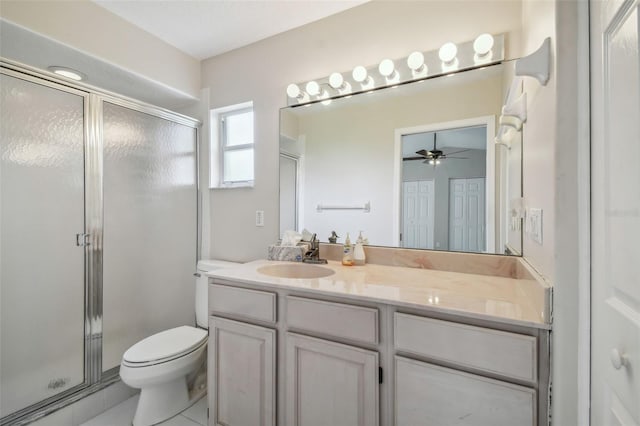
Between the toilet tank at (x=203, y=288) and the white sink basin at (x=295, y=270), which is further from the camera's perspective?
the toilet tank at (x=203, y=288)

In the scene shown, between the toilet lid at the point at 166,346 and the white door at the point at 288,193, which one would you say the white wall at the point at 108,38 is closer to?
the white door at the point at 288,193

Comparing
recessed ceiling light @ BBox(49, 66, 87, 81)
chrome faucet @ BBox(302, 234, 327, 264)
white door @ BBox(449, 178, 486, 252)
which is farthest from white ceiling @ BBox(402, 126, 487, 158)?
recessed ceiling light @ BBox(49, 66, 87, 81)

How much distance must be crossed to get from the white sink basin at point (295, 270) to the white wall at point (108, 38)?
1590 millimetres

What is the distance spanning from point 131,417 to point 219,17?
98.9 inches

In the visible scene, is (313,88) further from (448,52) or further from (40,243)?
(40,243)

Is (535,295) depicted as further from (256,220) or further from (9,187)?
(9,187)

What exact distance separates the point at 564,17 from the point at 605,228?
1.82 feet

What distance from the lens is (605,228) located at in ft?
2.12

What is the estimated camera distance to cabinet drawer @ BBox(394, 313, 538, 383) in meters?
0.83

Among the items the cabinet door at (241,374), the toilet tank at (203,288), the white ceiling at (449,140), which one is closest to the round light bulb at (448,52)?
the white ceiling at (449,140)

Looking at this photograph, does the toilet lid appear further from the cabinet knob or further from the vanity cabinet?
the cabinet knob

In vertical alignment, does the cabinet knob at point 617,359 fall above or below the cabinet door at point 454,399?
above

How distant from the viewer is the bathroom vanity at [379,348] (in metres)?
0.85

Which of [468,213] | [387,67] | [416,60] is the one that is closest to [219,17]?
[387,67]
